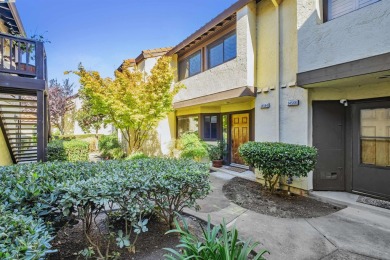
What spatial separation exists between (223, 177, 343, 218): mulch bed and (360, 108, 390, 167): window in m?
1.79

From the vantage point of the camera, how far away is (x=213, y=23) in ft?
30.0

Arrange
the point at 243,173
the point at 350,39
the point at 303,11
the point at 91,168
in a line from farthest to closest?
the point at 243,173 < the point at 303,11 < the point at 350,39 < the point at 91,168

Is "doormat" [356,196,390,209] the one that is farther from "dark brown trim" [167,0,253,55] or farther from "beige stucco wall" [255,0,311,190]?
"dark brown trim" [167,0,253,55]

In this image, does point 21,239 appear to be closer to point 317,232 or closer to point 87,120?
point 317,232

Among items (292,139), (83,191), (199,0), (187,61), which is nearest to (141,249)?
(83,191)

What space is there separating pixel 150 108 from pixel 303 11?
704cm

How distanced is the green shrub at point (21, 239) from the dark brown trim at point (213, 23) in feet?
28.2

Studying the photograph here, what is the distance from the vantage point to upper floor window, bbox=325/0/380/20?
16.9ft

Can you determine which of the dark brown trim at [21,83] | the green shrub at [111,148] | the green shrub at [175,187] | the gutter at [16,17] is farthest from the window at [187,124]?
the gutter at [16,17]

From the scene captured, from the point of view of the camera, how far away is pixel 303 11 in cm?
602

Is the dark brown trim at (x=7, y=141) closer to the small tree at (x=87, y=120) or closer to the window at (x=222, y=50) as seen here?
the window at (x=222, y=50)

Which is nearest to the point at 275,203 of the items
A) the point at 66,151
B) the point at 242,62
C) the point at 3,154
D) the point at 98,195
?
the point at 98,195

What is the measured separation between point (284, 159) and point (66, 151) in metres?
10.4

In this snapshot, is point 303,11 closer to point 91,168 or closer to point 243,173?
point 243,173
